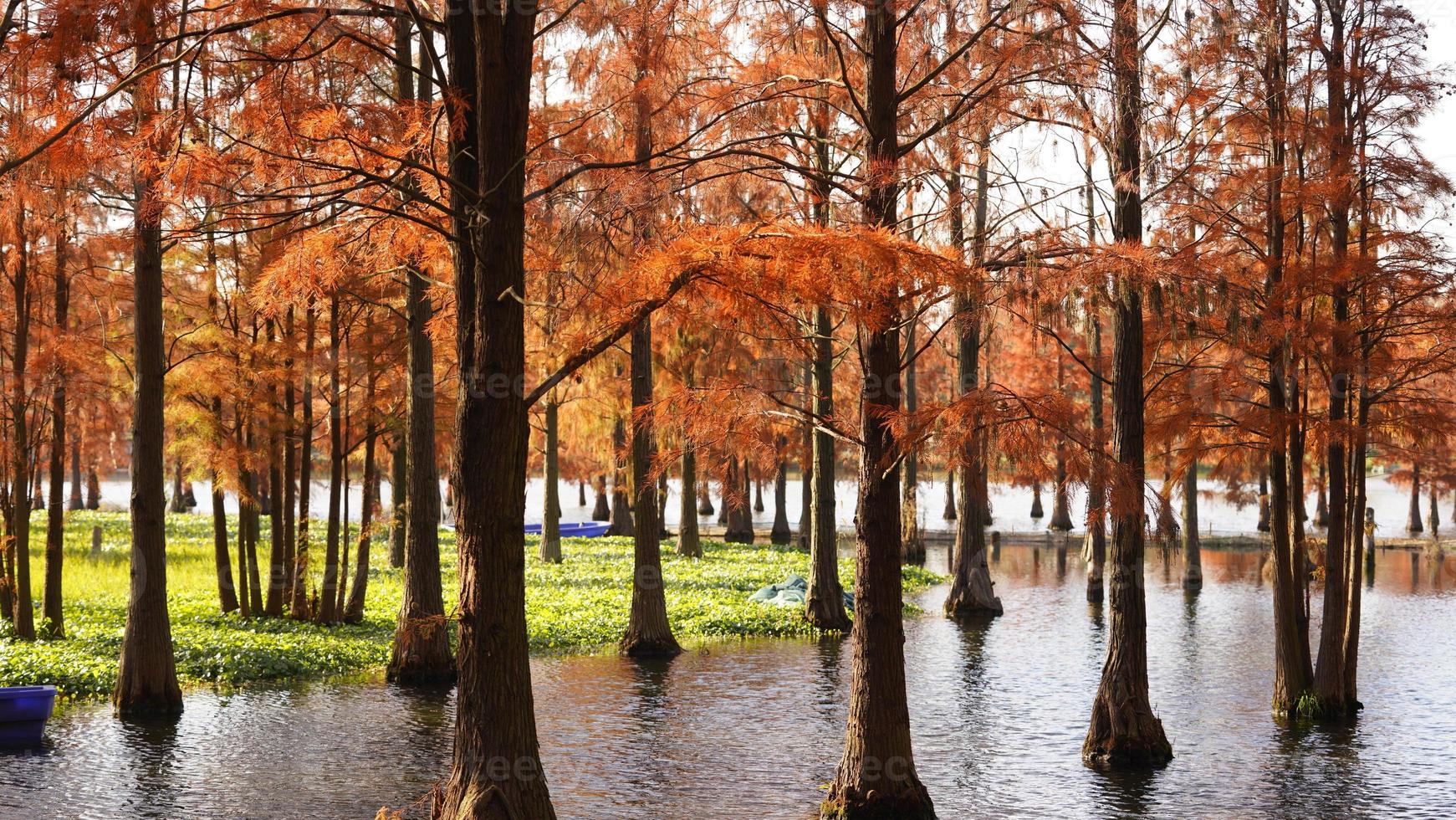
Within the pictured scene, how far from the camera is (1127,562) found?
574 inches

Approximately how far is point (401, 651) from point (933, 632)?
11980 mm

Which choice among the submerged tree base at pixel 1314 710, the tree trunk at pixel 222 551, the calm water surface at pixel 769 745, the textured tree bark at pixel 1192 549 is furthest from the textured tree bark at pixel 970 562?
the tree trunk at pixel 222 551

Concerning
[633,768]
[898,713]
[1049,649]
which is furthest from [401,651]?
[1049,649]

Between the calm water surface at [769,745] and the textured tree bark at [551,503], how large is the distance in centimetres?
1272

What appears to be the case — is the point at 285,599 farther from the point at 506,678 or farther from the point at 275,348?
the point at 506,678

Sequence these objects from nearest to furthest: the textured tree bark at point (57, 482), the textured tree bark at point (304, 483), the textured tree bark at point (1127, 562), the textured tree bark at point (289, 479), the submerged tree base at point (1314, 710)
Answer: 1. the textured tree bark at point (1127, 562)
2. the submerged tree base at point (1314, 710)
3. the textured tree bark at point (57, 482)
4. the textured tree bark at point (304, 483)
5. the textured tree bark at point (289, 479)

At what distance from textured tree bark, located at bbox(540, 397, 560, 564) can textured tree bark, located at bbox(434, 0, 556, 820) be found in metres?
25.9

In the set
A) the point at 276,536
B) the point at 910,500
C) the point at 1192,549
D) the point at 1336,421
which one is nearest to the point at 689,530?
the point at 910,500

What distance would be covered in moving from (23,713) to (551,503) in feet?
71.1

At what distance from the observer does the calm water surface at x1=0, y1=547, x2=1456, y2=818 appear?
12719mm

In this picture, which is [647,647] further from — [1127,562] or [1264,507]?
[1264,507]

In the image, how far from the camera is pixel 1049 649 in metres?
24.0

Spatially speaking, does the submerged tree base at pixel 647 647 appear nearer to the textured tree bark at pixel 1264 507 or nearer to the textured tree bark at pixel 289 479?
the textured tree bark at pixel 289 479

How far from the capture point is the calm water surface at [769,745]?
12.7 meters
